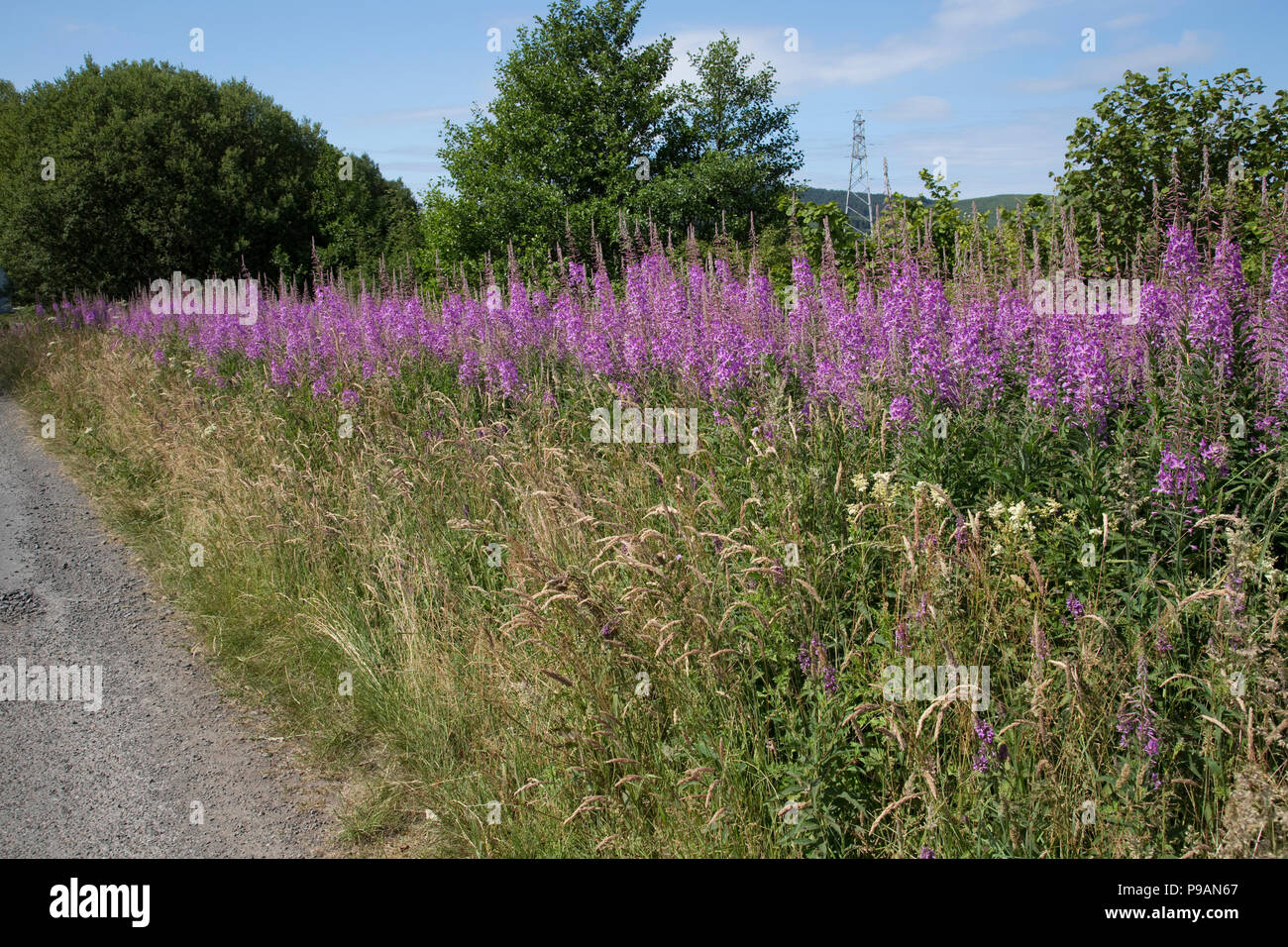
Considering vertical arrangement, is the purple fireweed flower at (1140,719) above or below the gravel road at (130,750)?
above

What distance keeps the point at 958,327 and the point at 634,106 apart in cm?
1965

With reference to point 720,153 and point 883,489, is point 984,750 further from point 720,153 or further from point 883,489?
point 720,153

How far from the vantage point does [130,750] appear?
4.12 m

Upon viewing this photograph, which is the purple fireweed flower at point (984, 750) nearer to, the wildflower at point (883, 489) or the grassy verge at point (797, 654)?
the grassy verge at point (797, 654)

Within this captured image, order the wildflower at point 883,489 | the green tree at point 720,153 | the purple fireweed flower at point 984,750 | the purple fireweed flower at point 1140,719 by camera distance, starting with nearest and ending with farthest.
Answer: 1. the purple fireweed flower at point 1140,719
2. the purple fireweed flower at point 984,750
3. the wildflower at point 883,489
4. the green tree at point 720,153

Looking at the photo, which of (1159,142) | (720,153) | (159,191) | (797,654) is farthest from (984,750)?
(159,191)

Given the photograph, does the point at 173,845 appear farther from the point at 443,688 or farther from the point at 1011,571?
the point at 1011,571

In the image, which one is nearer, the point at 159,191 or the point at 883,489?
the point at 883,489

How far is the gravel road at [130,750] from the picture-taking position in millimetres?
3461

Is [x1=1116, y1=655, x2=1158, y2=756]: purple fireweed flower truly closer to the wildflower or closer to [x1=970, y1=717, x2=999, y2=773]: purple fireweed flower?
[x1=970, y1=717, x2=999, y2=773]: purple fireweed flower

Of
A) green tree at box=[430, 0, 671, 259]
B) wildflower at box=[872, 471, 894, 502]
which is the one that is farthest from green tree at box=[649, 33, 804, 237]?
wildflower at box=[872, 471, 894, 502]

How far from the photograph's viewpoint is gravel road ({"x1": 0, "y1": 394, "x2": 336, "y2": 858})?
3.46 m

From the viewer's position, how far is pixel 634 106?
21938mm

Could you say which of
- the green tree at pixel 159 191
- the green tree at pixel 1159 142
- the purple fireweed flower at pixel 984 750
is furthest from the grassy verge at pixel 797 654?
the green tree at pixel 159 191
